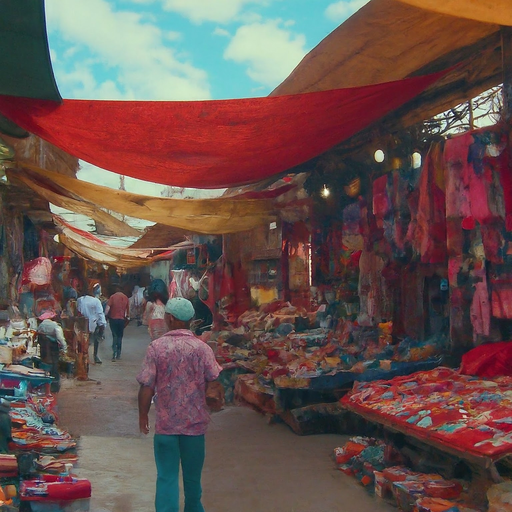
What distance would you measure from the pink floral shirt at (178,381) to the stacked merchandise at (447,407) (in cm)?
156

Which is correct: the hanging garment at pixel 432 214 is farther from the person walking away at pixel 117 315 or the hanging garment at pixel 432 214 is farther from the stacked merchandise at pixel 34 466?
the person walking away at pixel 117 315

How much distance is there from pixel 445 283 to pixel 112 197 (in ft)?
13.4

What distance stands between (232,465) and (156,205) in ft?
11.9

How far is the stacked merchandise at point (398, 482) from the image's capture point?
4.08m

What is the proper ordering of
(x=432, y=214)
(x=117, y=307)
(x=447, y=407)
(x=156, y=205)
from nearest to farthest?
1. (x=447, y=407)
2. (x=432, y=214)
3. (x=156, y=205)
4. (x=117, y=307)

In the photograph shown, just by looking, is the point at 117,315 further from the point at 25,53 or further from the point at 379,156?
the point at 25,53

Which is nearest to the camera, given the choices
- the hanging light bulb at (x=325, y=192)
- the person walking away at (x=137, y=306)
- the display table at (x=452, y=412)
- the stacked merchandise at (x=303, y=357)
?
the display table at (x=452, y=412)

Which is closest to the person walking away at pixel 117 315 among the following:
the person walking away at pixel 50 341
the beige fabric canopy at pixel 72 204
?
the beige fabric canopy at pixel 72 204

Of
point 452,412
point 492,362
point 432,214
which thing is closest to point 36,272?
point 432,214

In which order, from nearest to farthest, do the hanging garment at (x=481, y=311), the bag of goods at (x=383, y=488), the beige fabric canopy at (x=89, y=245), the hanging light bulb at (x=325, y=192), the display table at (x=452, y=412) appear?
the display table at (x=452, y=412)
the bag of goods at (x=383, y=488)
the hanging garment at (x=481, y=311)
the hanging light bulb at (x=325, y=192)
the beige fabric canopy at (x=89, y=245)

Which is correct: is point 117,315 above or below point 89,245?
below

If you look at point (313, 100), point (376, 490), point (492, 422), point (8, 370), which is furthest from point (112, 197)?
point (492, 422)

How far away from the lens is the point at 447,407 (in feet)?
14.4

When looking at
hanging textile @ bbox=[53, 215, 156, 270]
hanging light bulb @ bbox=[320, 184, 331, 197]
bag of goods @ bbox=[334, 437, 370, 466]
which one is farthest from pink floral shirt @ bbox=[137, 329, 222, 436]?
hanging textile @ bbox=[53, 215, 156, 270]
